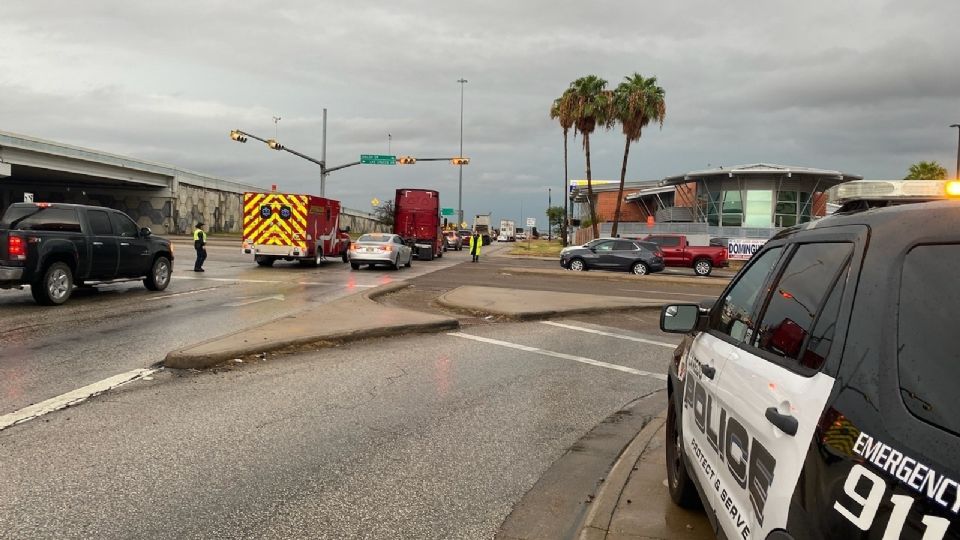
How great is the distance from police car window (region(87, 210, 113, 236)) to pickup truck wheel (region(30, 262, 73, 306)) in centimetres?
108

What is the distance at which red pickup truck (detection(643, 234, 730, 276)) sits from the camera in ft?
105

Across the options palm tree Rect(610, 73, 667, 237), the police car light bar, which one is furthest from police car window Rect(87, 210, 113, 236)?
palm tree Rect(610, 73, 667, 237)

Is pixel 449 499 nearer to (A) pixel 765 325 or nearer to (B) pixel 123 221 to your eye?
(A) pixel 765 325

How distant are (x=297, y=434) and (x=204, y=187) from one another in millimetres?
72474

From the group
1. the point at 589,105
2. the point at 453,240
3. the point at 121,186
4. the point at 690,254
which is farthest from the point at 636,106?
the point at 121,186

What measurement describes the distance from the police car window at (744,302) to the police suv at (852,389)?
0.14 meters

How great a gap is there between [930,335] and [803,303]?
2.18ft

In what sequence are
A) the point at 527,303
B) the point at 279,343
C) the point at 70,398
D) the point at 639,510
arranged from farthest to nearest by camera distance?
1. the point at 527,303
2. the point at 279,343
3. the point at 70,398
4. the point at 639,510

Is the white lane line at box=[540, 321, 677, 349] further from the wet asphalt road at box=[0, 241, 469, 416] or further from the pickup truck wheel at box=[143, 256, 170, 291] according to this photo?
the pickup truck wheel at box=[143, 256, 170, 291]

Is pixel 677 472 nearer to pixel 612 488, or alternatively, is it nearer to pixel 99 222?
pixel 612 488

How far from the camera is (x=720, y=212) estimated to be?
51156 mm

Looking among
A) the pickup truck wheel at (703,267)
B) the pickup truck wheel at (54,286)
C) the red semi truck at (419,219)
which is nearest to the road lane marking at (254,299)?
the pickup truck wheel at (54,286)

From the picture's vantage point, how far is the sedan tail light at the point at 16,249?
11.8m

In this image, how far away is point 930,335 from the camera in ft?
5.80
